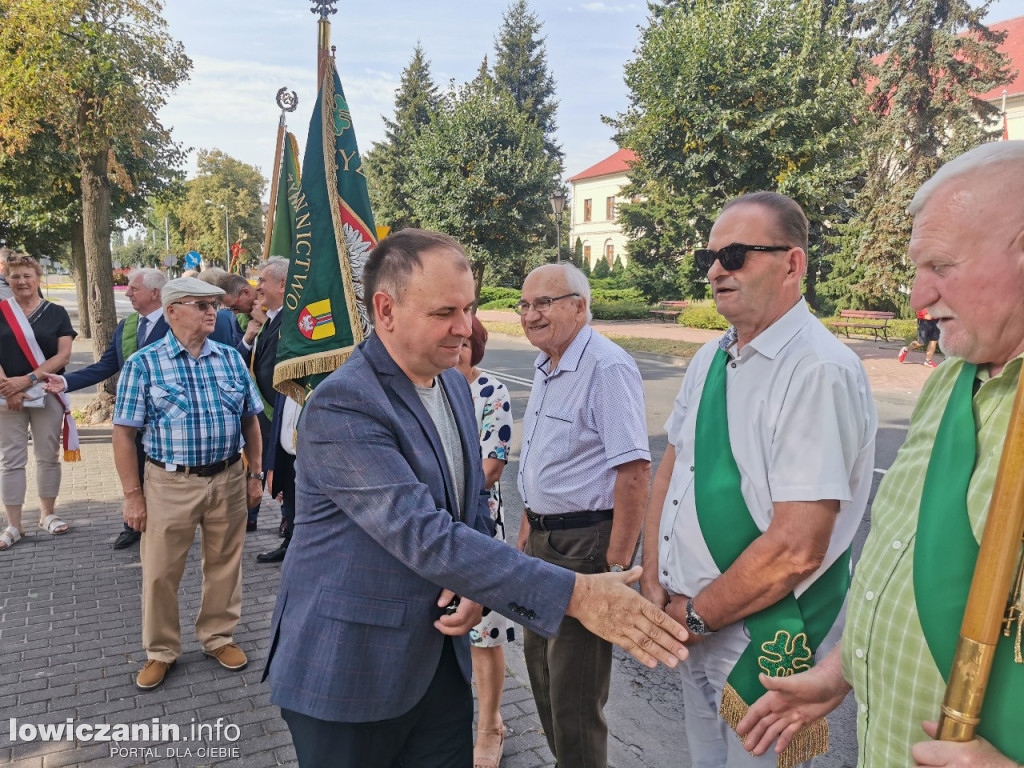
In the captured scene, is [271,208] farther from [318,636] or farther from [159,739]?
[318,636]

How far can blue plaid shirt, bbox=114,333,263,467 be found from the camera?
3881 millimetres

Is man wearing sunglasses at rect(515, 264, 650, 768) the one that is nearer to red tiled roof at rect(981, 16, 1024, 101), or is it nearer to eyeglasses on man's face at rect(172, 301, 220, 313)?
eyeglasses on man's face at rect(172, 301, 220, 313)

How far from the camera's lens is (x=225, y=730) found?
3465mm

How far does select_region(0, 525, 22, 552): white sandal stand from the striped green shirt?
6.37 meters

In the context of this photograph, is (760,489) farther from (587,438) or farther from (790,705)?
(587,438)

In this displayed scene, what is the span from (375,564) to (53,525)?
5.63 meters

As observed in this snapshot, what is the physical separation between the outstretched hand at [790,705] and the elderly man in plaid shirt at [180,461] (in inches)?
123

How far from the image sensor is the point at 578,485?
9.46ft

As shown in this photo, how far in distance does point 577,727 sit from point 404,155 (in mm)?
48292

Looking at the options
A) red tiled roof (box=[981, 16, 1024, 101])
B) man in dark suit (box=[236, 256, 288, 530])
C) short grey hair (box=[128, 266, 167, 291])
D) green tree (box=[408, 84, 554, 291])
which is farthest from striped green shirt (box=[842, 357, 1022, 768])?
red tiled roof (box=[981, 16, 1024, 101])

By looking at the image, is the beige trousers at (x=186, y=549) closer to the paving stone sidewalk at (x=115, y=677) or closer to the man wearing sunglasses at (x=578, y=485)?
the paving stone sidewalk at (x=115, y=677)

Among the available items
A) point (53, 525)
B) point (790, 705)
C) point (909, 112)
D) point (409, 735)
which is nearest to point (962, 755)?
point (790, 705)

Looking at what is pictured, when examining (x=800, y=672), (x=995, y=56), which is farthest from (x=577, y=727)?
(x=995, y=56)

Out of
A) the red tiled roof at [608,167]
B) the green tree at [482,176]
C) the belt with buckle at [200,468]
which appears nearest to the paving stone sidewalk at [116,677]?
the belt with buckle at [200,468]
